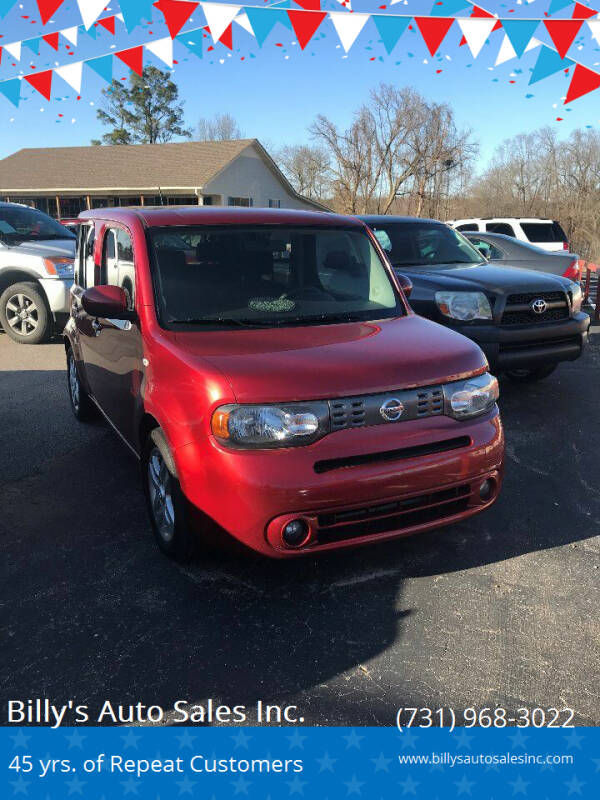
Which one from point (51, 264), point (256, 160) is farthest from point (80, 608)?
point (256, 160)

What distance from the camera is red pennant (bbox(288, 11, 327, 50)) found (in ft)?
24.9

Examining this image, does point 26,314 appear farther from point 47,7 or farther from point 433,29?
point 433,29

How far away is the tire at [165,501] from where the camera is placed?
2.98 m

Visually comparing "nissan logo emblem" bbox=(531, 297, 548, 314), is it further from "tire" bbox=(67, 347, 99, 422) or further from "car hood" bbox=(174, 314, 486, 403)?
"tire" bbox=(67, 347, 99, 422)

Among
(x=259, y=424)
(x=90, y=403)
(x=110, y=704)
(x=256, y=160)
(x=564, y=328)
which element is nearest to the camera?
(x=110, y=704)

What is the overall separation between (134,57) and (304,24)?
2.34m

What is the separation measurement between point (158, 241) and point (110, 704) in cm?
236

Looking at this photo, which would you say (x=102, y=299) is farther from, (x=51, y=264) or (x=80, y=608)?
(x=51, y=264)

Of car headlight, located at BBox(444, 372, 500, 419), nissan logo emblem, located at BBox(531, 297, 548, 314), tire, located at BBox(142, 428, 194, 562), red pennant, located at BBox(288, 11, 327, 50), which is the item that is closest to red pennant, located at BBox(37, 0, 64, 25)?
red pennant, located at BBox(288, 11, 327, 50)

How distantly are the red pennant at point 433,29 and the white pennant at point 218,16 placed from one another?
89.5 inches

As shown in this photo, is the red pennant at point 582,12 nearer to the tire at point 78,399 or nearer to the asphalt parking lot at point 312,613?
the asphalt parking lot at point 312,613

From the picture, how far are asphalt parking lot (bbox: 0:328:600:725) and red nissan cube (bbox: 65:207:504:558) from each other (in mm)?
346

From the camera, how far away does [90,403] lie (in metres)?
5.42

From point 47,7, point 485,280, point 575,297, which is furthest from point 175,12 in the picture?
point 575,297
